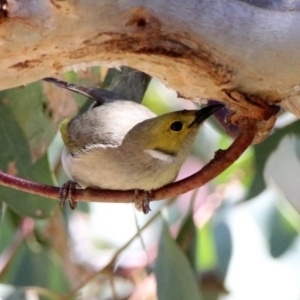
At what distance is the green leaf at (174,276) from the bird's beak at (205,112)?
1.33 ft

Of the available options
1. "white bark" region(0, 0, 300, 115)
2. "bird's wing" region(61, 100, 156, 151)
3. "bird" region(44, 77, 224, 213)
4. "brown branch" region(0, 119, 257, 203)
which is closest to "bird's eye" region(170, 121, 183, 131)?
"bird" region(44, 77, 224, 213)

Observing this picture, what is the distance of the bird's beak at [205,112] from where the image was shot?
1.16 metres

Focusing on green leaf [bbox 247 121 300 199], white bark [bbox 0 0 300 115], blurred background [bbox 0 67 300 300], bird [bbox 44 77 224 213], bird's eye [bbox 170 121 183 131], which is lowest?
blurred background [bbox 0 67 300 300]

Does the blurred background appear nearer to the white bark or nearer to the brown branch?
the brown branch

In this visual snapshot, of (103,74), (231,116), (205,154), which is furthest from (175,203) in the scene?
(231,116)

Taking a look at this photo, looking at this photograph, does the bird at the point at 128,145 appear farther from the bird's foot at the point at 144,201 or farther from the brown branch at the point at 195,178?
the brown branch at the point at 195,178

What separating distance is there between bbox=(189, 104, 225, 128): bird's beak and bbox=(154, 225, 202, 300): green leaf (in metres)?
0.41

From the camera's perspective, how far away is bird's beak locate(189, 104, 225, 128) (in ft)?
3.81

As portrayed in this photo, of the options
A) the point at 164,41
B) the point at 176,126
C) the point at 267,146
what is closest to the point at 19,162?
the point at 176,126

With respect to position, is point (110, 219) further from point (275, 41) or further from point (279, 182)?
point (275, 41)

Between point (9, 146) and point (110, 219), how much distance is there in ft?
2.38

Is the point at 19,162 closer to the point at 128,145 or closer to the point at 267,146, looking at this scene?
the point at 128,145

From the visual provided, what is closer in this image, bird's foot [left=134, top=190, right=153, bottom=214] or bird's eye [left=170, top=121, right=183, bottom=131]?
bird's foot [left=134, top=190, right=153, bottom=214]

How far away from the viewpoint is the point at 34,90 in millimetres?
1563
